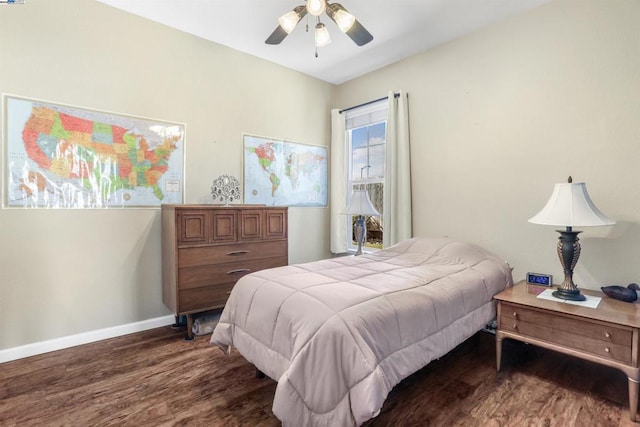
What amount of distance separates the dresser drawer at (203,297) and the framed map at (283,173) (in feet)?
3.49

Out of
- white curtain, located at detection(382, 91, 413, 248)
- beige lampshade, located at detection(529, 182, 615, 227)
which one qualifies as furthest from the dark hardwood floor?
white curtain, located at detection(382, 91, 413, 248)

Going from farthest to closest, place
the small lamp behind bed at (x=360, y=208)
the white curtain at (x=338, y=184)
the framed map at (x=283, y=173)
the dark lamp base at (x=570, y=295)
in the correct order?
1. the white curtain at (x=338, y=184)
2. the framed map at (x=283, y=173)
3. the small lamp behind bed at (x=360, y=208)
4. the dark lamp base at (x=570, y=295)

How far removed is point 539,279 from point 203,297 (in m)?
2.65

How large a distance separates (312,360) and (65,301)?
7.32 feet

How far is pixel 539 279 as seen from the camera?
2.34m

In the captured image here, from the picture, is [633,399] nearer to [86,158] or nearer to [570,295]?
[570,295]

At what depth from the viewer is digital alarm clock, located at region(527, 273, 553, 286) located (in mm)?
2311

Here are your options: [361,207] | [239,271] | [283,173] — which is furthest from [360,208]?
[239,271]

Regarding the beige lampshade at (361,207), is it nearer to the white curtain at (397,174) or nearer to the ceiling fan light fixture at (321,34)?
the white curtain at (397,174)

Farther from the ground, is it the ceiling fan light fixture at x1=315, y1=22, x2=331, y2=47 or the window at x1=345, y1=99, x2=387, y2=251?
the ceiling fan light fixture at x1=315, y1=22, x2=331, y2=47

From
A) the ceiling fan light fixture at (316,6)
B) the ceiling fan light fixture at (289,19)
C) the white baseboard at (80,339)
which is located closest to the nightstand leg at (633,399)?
the ceiling fan light fixture at (316,6)

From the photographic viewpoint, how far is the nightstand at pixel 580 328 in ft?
5.34

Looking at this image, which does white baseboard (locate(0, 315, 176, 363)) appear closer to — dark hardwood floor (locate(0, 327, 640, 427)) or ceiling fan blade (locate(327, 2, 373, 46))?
dark hardwood floor (locate(0, 327, 640, 427))

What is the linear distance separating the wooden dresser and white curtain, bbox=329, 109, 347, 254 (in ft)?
3.88
